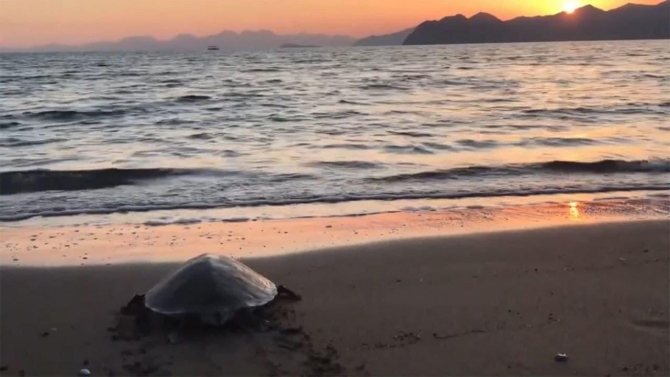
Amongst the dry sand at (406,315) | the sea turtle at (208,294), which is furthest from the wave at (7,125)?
the sea turtle at (208,294)

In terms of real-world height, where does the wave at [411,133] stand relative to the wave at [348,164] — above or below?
above

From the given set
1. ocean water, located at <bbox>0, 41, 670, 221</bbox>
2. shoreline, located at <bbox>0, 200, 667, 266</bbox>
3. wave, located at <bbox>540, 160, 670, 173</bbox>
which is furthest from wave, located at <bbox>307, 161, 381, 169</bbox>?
shoreline, located at <bbox>0, 200, 667, 266</bbox>

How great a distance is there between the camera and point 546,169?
11.3m

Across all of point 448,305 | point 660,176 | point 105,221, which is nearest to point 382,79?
point 660,176

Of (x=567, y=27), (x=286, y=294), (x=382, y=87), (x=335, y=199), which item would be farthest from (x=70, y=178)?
(x=567, y=27)

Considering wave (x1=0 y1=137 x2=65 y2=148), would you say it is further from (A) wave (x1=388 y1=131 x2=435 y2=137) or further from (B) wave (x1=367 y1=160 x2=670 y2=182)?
(B) wave (x1=367 y1=160 x2=670 y2=182)

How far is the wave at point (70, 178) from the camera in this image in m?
10.2

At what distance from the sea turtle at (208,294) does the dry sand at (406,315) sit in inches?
7.1

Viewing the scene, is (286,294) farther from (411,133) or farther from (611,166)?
(411,133)

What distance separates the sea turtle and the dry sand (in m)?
0.18

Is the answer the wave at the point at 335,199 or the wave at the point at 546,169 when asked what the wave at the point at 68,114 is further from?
the wave at the point at 546,169

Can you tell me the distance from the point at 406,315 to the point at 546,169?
7.25 meters

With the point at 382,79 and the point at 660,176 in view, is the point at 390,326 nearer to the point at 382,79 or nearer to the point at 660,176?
the point at 660,176

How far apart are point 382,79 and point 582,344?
31.5 m
